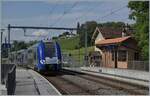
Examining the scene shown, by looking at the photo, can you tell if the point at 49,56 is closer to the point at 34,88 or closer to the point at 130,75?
the point at 130,75

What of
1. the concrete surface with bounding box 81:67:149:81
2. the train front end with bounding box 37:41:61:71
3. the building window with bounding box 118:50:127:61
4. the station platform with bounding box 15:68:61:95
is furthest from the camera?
the building window with bounding box 118:50:127:61

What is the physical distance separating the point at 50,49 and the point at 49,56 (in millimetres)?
650

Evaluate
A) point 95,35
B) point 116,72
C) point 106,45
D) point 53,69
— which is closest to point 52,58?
point 53,69

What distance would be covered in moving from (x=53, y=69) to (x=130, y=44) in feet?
75.3

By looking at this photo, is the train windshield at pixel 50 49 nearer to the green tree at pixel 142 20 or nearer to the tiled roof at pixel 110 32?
the green tree at pixel 142 20

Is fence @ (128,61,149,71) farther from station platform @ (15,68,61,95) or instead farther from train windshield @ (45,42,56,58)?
station platform @ (15,68,61,95)

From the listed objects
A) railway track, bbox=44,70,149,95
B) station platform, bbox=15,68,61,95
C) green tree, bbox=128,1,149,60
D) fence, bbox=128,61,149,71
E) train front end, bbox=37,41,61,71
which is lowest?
railway track, bbox=44,70,149,95

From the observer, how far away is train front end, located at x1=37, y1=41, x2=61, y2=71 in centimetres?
4244

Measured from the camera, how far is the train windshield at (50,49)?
42656 millimetres

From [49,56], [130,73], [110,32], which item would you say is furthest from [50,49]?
[110,32]

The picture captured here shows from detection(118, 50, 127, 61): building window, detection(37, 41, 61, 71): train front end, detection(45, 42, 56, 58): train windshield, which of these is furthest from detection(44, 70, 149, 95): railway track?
detection(118, 50, 127, 61): building window

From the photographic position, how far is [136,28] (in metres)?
51.0

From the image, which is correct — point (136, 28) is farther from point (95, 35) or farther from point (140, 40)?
point (95, 35)

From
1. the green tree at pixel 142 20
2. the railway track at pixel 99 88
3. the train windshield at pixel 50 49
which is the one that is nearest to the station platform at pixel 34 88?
the railway track at pixel 99 88
